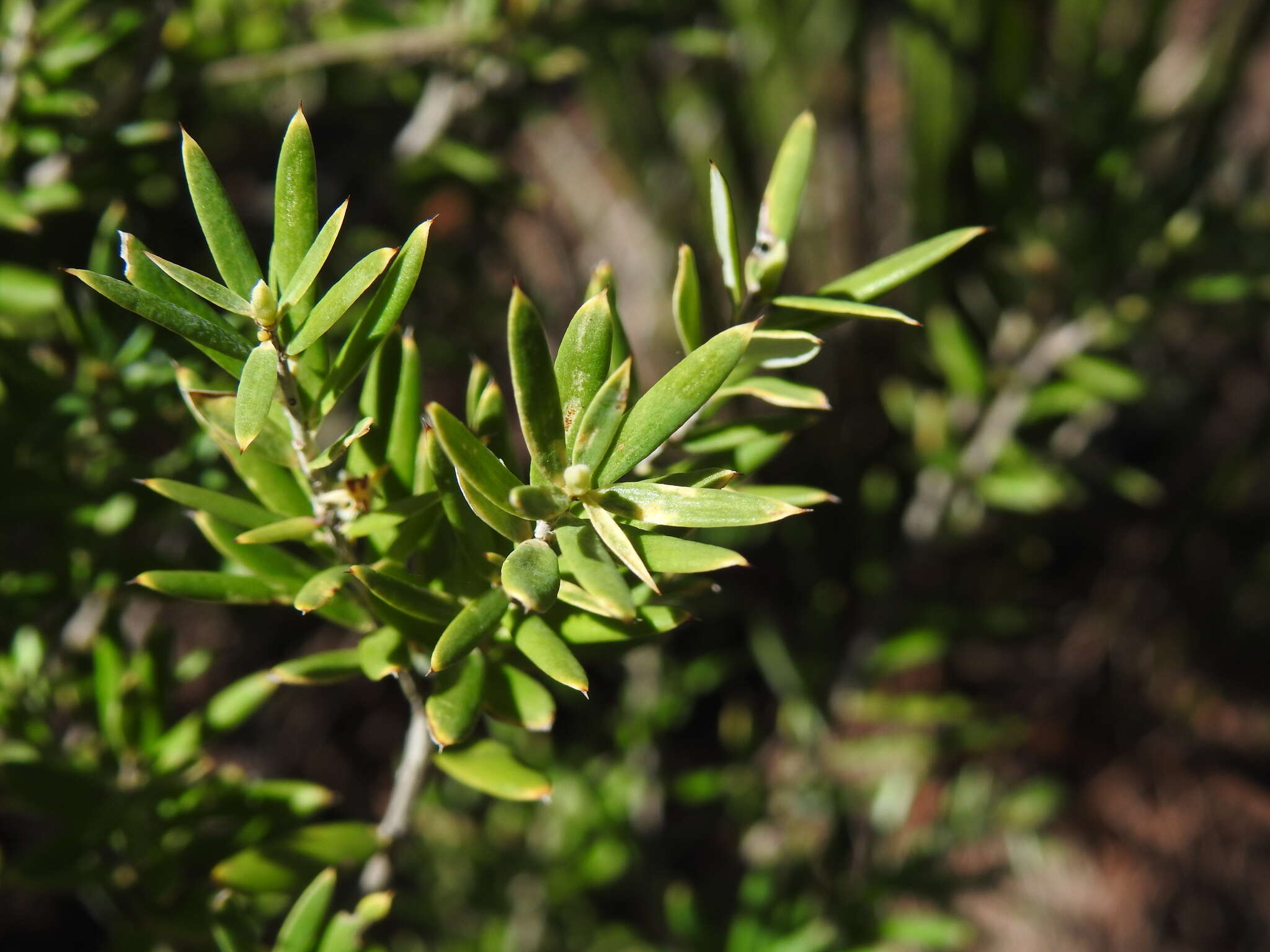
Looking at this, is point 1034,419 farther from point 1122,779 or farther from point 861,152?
point 1122,779

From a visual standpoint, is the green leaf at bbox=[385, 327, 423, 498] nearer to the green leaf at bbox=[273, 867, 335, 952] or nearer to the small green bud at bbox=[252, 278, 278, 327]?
the small green bud at bbox=[252, 278, 278, 327]

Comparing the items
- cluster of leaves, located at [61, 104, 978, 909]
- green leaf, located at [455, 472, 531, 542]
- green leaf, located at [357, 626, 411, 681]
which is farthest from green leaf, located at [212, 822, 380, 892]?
green leaf, located at [455, 472, 531, 542]

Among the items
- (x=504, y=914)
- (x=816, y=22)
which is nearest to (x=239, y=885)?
(x=504, y=914)

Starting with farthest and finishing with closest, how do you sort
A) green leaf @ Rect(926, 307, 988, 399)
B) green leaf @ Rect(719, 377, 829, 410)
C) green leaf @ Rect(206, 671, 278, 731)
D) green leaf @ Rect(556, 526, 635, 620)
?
green leaf @ Rect(926, 307, 988, 399), green leaf @ Rect(206, 671, 278, 731), green leaf @ Rect(719, 377, 829, 410), green leaf @ Rect(556, 526, 635, 620)

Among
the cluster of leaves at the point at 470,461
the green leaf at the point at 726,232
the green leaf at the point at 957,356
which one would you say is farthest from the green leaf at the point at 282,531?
the green leaf at the point at 957,356

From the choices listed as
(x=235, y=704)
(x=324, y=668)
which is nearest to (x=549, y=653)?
(x=324, y=668)

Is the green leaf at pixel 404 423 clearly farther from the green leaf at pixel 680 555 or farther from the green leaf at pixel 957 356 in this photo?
the green leaf at pixel 957 356
